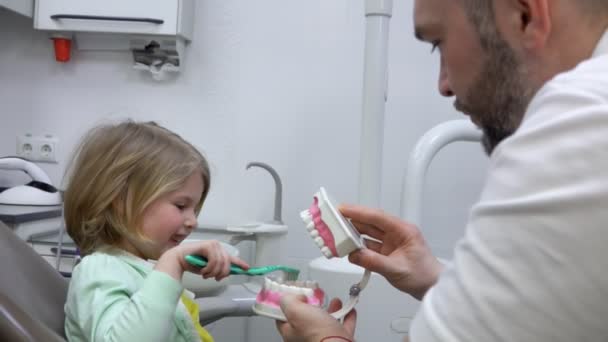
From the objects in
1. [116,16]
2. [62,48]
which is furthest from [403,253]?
[62,48]

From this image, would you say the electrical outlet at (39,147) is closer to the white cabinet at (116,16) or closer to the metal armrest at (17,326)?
the white cabinet at (116,16)

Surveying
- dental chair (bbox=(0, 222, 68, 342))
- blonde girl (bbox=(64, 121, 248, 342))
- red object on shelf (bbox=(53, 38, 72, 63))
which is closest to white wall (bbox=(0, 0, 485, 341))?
red object on shelf (bbox=(53, 38, 72, 63))

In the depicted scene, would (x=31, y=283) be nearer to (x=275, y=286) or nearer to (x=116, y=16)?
(x=275, y=286)

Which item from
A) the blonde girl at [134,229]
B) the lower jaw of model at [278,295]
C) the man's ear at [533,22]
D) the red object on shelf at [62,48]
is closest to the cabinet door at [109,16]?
the red object on shelf at [62,48]

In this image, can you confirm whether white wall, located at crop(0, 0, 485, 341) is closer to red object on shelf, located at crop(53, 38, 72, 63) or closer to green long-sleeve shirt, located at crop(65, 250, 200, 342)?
red object on shelf, located at crop(53, 38, 72, 63)

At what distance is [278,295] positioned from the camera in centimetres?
89

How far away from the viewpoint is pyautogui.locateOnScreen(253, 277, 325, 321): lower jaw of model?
0.89m

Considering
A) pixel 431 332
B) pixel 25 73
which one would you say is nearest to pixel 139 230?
pixel 431 332

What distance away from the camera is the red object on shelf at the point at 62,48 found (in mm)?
1944

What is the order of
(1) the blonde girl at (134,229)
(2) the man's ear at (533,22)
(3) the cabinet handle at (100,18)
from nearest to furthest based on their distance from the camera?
(2) the man's ear at (533,22) < (1) the blonde girl at (134,229) < (3) the cabinet handle at (100,18)

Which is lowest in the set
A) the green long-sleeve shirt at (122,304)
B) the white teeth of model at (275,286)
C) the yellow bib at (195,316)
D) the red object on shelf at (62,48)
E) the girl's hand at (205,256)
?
the yellow bib at (195,316)

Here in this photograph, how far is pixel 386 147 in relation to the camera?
186 centimetres

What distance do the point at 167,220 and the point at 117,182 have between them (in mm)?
100

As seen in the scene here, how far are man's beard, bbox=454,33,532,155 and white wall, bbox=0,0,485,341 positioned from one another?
1.11 metres
